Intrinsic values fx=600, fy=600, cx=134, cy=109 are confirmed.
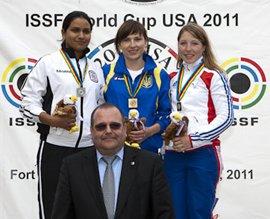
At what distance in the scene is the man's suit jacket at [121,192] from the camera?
259 cm

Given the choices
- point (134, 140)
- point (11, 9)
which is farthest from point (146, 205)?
point (11, 9)

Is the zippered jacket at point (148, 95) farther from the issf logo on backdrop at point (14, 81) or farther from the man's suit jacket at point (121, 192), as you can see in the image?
the issf logo on backdrop at point (14, 81)

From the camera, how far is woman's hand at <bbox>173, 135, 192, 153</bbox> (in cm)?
325

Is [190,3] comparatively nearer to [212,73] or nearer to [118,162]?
[212,73]

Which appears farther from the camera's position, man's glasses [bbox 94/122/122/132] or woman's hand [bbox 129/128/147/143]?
woman's hand [bbox 129/128/147/143]

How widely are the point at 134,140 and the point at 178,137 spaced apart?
0.79 ft

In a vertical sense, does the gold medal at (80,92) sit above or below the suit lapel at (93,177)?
above

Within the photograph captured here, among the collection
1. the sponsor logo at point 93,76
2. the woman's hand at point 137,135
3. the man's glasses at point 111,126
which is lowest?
the woman's hand at point 137,135

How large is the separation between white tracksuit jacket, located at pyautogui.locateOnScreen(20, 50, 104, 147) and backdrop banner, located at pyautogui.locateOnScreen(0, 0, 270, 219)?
102 centimetres

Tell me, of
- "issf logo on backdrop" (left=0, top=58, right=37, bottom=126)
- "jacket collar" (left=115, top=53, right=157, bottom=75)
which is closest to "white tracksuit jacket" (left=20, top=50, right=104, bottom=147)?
"jacket collar" (left=115, top=53, right=157, bottom=75)

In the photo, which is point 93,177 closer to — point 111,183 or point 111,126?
point 111,183

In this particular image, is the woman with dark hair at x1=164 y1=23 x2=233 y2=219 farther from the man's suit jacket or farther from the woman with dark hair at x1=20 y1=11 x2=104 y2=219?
the man's suit jacket

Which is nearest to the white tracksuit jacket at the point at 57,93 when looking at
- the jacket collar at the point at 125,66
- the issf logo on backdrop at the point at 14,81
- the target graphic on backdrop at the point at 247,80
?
the jacket collar at the point at 125,66

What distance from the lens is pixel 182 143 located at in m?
3.25
